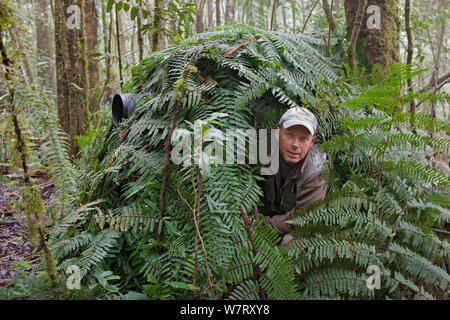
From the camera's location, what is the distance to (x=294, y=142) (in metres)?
2.68

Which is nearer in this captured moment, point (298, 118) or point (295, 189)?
point (298, 118)

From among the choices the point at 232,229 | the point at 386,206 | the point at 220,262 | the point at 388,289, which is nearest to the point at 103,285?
the point at 220,262

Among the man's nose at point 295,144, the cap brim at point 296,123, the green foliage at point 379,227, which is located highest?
the cap brim at point 296,123

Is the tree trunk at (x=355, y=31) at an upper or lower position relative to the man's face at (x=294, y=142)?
upper

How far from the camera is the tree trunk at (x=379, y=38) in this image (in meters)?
4.09

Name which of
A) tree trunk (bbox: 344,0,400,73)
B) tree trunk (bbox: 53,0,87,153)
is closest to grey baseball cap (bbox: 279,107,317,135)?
tree trunk (bbox: 344,0,400,73)

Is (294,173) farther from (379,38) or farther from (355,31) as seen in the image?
(379,38)

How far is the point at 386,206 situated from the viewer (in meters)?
2.37

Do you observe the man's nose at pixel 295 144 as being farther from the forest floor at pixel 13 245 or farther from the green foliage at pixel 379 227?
the forest floor at pixel 13 245

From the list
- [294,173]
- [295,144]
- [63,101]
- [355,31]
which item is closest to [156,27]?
[63,101]

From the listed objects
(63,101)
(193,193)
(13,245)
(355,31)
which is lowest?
(13,245)

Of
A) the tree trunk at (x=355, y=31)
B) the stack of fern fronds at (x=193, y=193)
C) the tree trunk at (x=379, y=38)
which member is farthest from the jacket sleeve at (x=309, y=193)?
the tree trunk at (x=379, y=38)

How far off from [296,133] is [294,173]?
319mm
